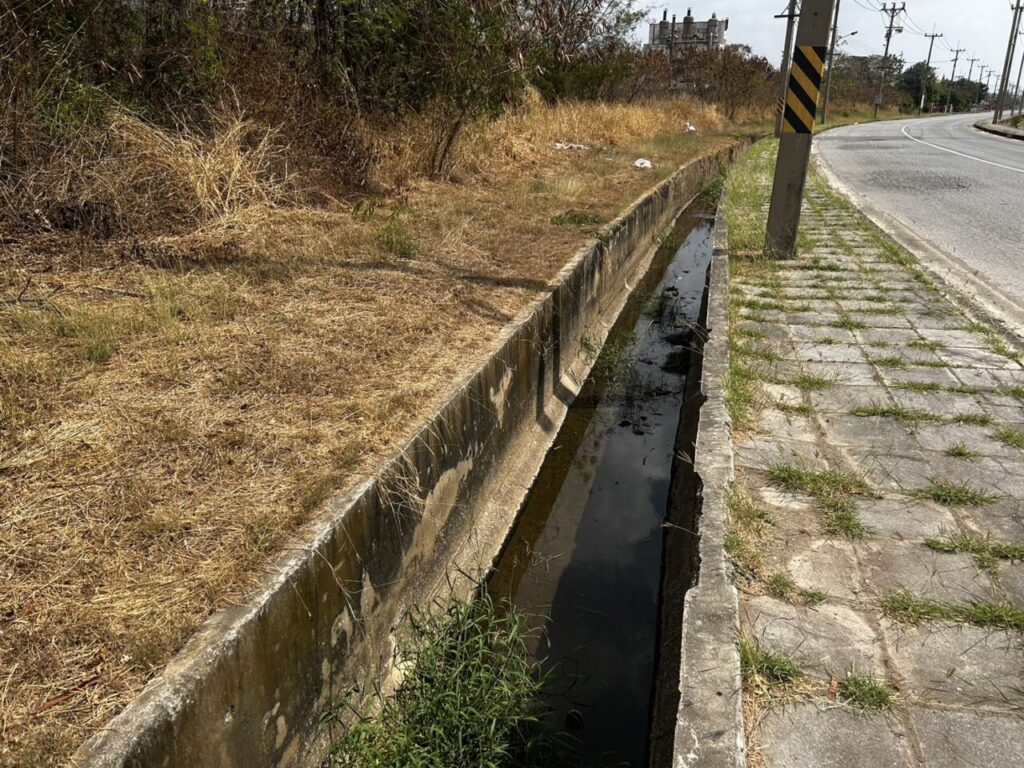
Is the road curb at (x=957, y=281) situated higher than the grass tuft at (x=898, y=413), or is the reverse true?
the road curb at (x=957, y=281)

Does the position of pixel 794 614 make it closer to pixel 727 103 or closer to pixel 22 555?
pixel 22 555

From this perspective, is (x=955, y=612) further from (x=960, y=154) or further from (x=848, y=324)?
(x=960, y=154)

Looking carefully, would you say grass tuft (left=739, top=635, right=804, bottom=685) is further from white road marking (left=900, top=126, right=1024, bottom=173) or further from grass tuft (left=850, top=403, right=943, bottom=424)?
white road marking (left=900, top=126, right=1024, bottom=173)

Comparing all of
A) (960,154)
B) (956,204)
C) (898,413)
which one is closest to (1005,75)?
(960,154)

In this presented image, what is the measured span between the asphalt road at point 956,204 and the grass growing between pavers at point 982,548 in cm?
305

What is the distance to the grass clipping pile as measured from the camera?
1.97m

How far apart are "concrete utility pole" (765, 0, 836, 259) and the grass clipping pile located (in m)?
1.89

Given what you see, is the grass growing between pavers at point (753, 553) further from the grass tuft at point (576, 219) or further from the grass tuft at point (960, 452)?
the grass tuft at point (576, 219)

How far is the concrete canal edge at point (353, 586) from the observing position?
1786 millimetres

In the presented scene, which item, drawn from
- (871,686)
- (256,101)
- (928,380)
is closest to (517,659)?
(871,686)

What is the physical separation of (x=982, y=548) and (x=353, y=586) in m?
2.26

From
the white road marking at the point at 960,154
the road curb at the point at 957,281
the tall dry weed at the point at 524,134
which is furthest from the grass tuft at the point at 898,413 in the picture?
the white road marking at the point at 960,154

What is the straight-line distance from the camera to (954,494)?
3.08 metres

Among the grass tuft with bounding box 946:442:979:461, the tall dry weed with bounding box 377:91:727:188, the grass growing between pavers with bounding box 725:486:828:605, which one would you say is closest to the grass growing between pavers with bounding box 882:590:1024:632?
the grass growing between pavers with bounding box 725:486:828:605
